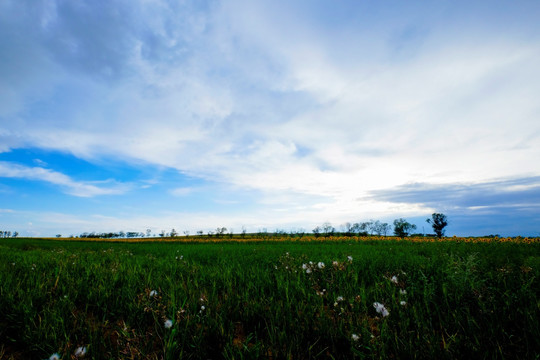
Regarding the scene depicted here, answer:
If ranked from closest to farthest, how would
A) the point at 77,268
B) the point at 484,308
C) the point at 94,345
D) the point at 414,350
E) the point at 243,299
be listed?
the point at 414,350 < the point at 94,345 < the point at 484,308 < the point at 243,299 < the point at 77,268

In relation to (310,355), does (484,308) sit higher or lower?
higher

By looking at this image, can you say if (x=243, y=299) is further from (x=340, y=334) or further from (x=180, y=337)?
(x=340, y=334)

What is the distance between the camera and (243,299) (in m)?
2.81

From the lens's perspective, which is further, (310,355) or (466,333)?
(466,333)

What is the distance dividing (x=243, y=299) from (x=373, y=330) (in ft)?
4.48

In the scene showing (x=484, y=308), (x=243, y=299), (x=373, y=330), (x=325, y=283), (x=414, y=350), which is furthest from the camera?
(x=325, y=283)

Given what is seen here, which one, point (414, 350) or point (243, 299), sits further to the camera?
point (243, 299)

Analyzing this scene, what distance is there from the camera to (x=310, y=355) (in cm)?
180

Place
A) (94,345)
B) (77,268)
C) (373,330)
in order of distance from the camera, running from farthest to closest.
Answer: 1. (77,268)
2. (373,330)
3. (94,345)

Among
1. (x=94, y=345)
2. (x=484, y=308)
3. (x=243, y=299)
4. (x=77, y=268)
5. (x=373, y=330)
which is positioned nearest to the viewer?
(x=94, y=345)

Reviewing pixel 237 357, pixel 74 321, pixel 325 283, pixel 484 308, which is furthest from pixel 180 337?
pixel 484 308

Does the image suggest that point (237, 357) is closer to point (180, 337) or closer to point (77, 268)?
point (180, 337)

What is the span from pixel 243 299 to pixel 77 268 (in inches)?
142

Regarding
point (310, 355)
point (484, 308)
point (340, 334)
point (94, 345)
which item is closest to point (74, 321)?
point (94, 345)
